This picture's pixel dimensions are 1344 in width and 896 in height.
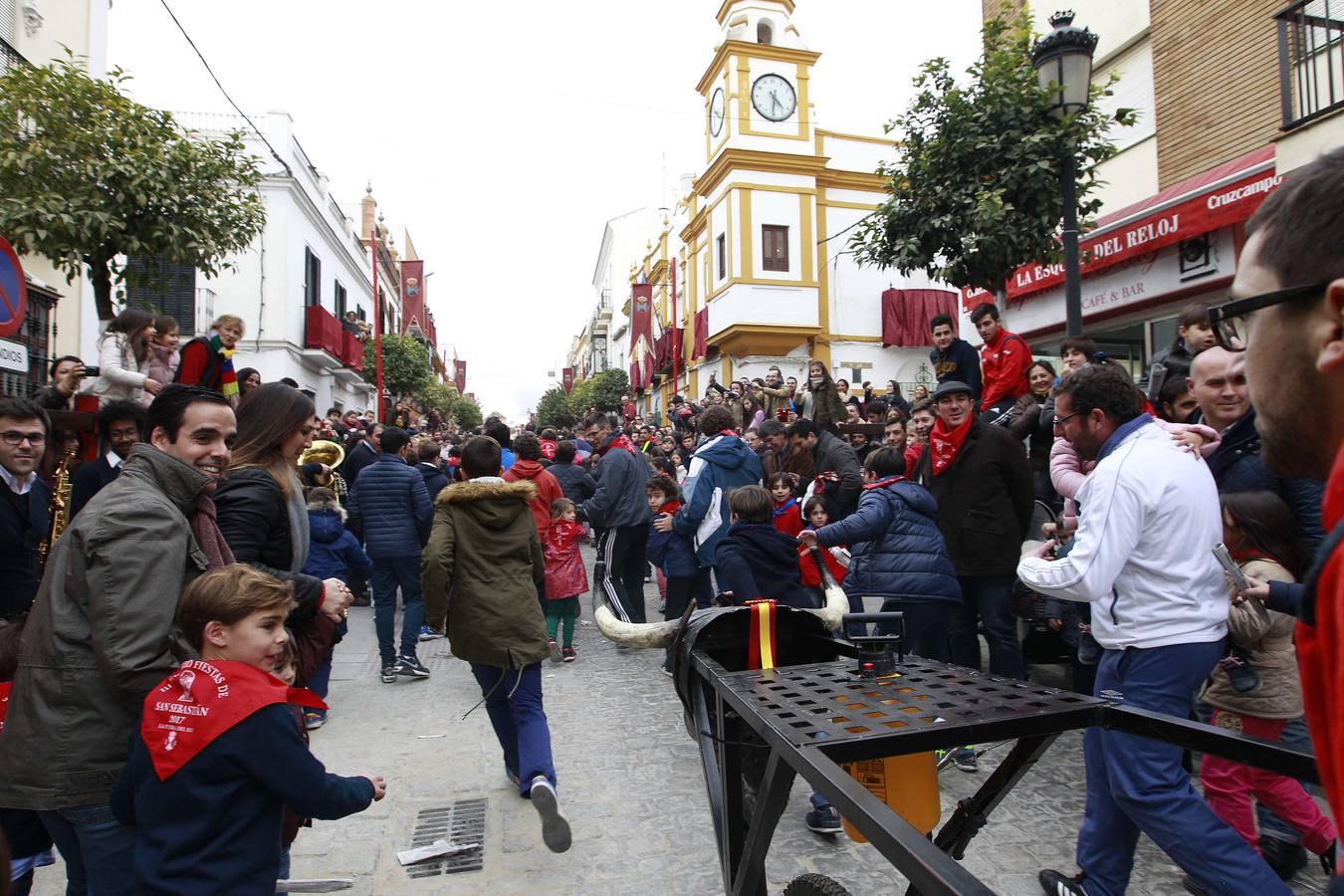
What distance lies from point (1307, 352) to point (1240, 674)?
2.74 metres

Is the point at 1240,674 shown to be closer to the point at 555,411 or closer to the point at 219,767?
the point at 219,767

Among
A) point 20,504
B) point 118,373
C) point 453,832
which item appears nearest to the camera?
point 20,504

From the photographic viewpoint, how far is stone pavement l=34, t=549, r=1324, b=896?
3393mm

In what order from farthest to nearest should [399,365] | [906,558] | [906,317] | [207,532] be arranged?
[399,365] < [906,317] < [906,558] < [207,532]

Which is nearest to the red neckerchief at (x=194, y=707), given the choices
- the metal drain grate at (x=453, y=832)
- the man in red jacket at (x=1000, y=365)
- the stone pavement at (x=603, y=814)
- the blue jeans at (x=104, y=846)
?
the blue jeans at (x=104, y=846)

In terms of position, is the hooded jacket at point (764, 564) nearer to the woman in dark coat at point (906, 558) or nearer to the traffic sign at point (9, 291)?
the woman in dark coat at point (906, 558)

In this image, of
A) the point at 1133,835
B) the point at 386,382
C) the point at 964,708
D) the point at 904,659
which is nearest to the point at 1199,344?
the point at 1133,835

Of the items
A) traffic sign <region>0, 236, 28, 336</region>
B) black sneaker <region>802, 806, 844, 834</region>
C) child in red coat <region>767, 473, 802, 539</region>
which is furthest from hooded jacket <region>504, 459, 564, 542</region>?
black sneaker <region>802, 806, 844, 834</region>

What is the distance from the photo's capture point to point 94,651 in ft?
7.23

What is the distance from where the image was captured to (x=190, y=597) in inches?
87.4

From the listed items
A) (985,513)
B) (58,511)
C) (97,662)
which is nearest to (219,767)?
(97,662)

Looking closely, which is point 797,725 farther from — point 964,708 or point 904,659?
point 904,659

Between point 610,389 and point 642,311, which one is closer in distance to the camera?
point 642,311

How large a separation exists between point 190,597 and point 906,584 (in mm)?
3457
